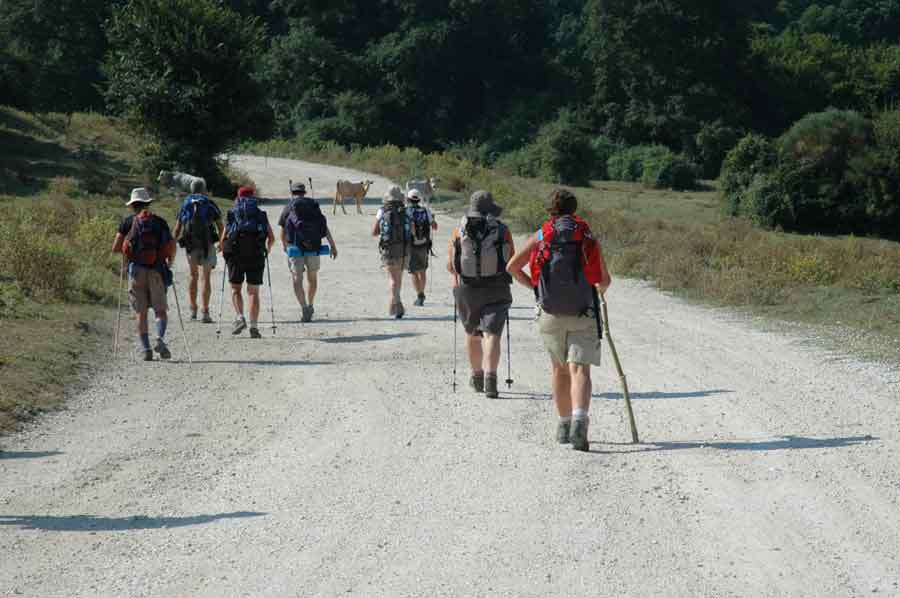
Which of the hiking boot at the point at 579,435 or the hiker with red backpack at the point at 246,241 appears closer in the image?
the hiking boot at the point at 579,435

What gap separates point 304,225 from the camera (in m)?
→ 15.6

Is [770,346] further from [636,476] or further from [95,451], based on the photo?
[95,451]

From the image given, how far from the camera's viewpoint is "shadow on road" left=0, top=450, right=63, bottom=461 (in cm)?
894

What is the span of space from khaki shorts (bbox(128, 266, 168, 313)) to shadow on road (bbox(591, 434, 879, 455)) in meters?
6.08

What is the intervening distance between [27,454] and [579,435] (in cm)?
410

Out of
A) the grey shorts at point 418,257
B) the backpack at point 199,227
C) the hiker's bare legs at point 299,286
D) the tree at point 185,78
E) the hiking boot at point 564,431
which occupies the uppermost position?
the tree at point 185,78

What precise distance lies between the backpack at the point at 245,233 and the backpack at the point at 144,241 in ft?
4.93

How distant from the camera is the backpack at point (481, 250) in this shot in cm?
1067

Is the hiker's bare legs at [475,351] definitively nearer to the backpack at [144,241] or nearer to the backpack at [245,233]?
the backpack at [144,241]

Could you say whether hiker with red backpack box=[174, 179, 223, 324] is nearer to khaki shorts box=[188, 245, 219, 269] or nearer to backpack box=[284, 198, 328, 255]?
khaki shorts box=[188, 245, 219, 269]

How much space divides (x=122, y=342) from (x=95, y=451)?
552cm

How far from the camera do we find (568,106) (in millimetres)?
75125

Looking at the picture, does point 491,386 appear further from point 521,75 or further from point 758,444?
point 521,75

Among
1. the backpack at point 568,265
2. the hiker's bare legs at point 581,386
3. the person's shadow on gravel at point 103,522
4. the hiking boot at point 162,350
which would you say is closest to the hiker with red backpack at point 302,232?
the hiking boot at point 162,350
